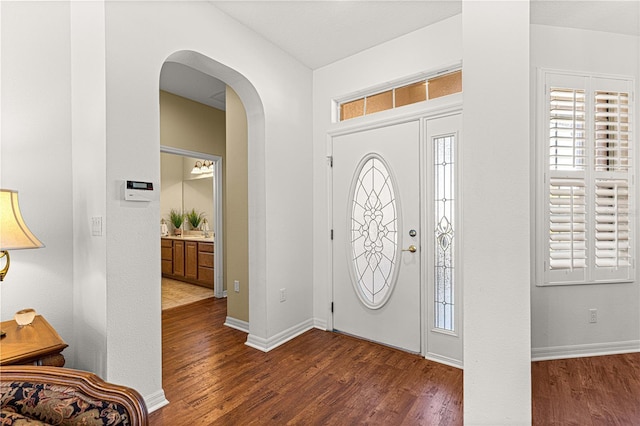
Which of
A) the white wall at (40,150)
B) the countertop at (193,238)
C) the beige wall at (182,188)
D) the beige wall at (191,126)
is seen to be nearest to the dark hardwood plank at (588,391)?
the white wall at (40,150)

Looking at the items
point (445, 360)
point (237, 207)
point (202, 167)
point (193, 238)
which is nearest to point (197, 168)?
point (202, 167)

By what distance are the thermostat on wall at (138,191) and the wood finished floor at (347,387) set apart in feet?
4.29

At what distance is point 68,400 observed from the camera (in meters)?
1.00

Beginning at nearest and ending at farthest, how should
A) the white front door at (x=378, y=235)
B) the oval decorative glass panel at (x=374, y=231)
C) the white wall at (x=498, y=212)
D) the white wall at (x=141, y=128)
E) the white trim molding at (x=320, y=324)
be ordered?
the white wall at (x=498, y=212)
the white wall at (x=141, y=128)
the white front door at (x=378, y=235)
the oval decorative glass panel at (x=374, y=231)
the white trim molding at (x=320, y=324)

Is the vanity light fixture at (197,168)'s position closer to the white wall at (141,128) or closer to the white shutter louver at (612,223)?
the white wall at (141,128)

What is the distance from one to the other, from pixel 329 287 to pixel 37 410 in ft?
8.05

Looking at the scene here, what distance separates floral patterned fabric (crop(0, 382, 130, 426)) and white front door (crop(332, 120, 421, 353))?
224 cm

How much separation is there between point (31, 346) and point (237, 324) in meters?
1.98

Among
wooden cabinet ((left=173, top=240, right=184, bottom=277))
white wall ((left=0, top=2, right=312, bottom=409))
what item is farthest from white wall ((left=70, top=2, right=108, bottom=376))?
wooden cabinet ((left=173, top=240, right=184, bottom=277))

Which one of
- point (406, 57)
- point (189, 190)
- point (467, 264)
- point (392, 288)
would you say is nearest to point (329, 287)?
point (392, 288)

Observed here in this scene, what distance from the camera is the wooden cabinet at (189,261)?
4926mm

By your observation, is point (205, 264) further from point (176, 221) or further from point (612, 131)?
point (612, 131)

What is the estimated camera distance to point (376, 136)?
9.51 feet

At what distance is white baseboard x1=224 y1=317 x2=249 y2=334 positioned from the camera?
3238 mm
